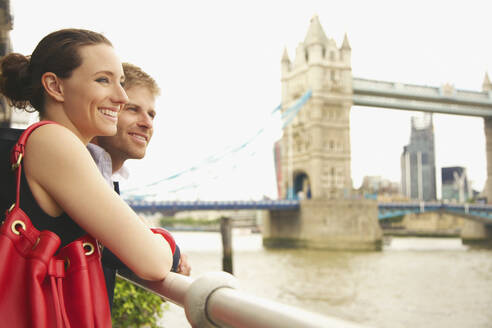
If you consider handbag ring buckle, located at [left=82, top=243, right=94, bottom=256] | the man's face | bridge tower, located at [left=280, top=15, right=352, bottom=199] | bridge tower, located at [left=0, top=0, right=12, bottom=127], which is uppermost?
bridge tower, located at [left=280, top=15, right=352, bottom=199]

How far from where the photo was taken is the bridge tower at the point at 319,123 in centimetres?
2934

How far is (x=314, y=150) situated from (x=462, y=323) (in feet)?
69.8

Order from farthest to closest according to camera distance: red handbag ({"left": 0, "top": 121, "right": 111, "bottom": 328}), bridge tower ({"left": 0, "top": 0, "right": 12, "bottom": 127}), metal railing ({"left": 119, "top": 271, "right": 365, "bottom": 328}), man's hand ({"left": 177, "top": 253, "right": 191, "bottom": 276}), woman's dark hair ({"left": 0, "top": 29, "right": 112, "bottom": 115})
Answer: bridge tower ({"left": 0, "top": 0, "right": 12, "bottom": 127}) → man's hand ({"left": 177, "top": 253, "right": 191, "bottom": 276}) → woman's dark hair ({"left": 0, "top": 29, "right": 112, "bottom": 115}) → red handbag ({"left": 0, "top": 121, "right": 111, "bottom": 328}) → metal railing ({"left": 119, "top": 271, "right": 365, "bottom": 328})

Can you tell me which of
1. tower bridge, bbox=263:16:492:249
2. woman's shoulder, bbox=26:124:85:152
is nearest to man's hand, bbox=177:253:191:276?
woman's shoulder, bbox=26:124:85:152

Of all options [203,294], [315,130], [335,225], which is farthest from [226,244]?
[315,130]

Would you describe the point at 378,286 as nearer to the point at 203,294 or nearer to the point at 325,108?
the point at 203,294

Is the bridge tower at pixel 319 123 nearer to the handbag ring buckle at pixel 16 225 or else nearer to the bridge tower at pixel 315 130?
the bridge tower at pixel 315 130

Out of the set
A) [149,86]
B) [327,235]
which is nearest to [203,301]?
[149,86]

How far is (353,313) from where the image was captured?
911cm

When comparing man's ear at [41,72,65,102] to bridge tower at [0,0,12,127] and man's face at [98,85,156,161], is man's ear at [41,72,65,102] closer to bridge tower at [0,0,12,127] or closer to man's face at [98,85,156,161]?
man's face at [98,85,156,161]

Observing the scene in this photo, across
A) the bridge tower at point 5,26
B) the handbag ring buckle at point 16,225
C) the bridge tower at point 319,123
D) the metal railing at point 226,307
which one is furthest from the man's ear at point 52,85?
the bridge tower at point 319,123

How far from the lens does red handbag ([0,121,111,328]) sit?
663 mm

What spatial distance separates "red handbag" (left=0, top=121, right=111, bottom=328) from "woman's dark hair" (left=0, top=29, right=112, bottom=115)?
151mm

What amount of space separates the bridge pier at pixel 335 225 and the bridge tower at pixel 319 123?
14.0ft
